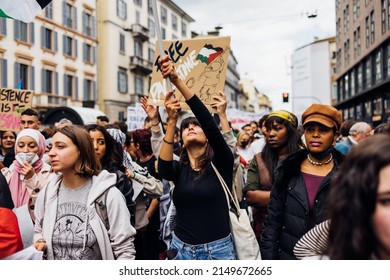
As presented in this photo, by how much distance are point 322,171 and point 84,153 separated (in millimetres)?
1412

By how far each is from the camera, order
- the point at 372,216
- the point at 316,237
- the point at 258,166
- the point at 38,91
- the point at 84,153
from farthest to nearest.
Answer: the point at 38,91 < the point at 258,166 < the point at 84,153 < the point at 316,237 < the point at 372,216

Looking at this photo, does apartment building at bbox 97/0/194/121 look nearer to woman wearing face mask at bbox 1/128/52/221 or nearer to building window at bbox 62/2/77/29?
building window at bbox 62/2/77/29

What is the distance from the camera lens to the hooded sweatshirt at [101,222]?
252 cm

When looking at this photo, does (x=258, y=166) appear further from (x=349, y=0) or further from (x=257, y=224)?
(x=349, y=0)

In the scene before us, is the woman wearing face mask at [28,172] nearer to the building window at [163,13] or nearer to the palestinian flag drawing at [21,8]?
the palestinian flag drawing at [21,8]

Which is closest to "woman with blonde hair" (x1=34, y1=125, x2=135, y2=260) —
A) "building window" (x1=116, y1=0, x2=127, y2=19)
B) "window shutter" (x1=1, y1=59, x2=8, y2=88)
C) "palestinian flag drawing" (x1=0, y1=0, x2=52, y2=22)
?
"palestinian flag drawing" (x1=0, y1=0, x2=52, y2=22)

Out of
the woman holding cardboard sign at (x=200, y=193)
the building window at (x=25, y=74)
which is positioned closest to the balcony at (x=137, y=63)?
the woman holding cardboard sign at (x=200, y=193)

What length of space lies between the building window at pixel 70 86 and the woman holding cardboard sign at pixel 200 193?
2279cm

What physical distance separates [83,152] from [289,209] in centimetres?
126

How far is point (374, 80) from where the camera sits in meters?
11.4

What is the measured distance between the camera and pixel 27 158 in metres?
3.68

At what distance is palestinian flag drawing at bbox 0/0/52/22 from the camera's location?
323cm

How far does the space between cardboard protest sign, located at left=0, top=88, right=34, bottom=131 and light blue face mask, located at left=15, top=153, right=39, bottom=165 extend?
2.53m

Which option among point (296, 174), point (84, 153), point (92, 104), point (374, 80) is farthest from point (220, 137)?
point (92, 104)
